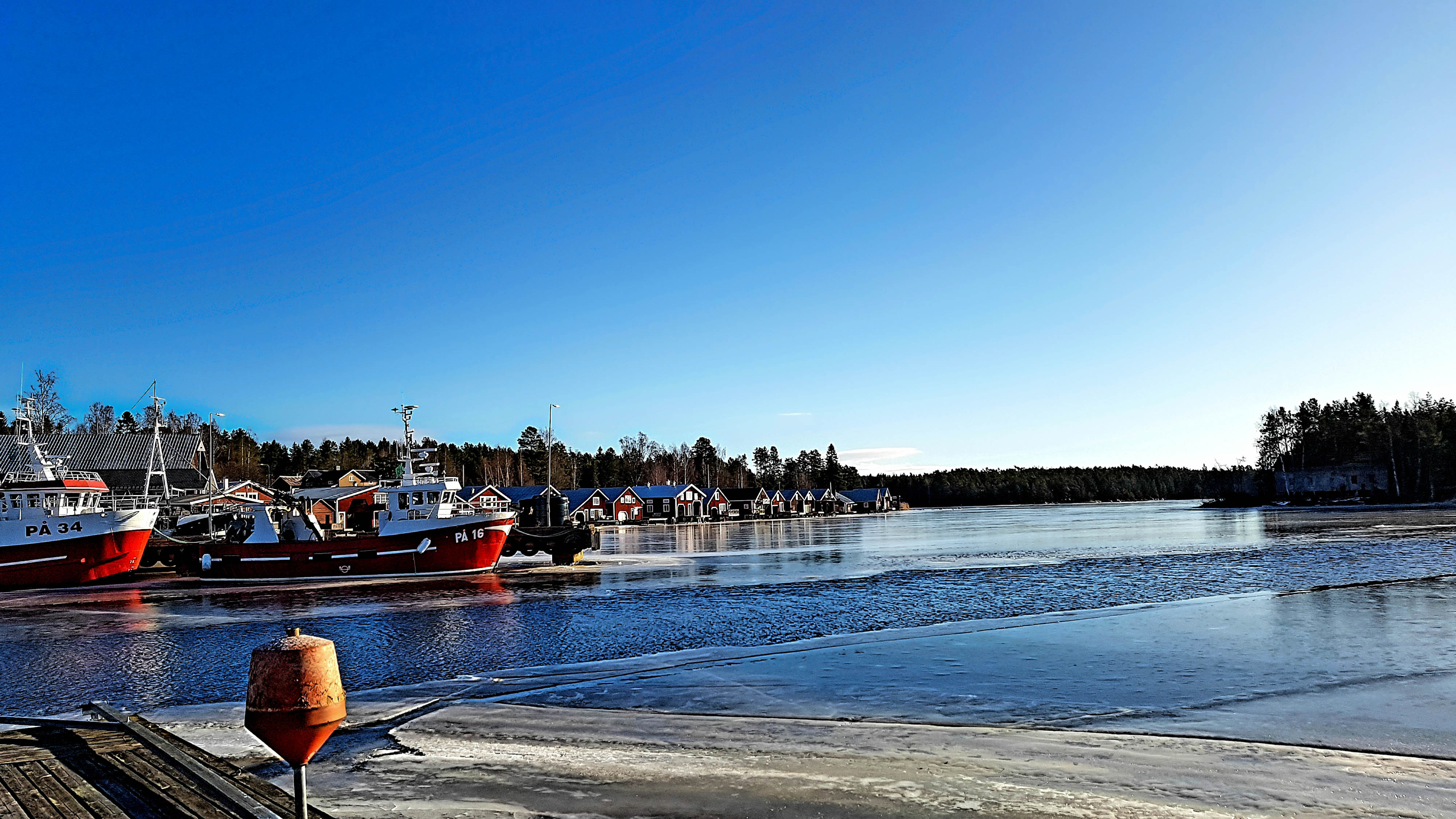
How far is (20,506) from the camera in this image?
115 feet

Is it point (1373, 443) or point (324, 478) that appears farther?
point (1373, 443)

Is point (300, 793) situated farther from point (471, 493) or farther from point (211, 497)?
point (471, 493)

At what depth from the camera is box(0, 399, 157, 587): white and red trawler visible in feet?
113

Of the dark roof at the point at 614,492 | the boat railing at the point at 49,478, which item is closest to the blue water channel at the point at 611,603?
the boat railing at the point at 49,478

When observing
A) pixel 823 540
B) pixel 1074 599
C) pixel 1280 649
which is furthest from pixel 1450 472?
pixel 1280 649

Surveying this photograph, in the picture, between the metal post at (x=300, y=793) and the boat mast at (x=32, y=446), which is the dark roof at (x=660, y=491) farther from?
the metal post at (x=300, y=793)

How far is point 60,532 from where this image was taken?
34.9 meters

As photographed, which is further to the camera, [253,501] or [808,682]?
[253,501]

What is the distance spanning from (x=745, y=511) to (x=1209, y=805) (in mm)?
127167

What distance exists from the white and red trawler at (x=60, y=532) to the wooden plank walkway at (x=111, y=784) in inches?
1318

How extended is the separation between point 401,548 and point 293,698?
112 ft

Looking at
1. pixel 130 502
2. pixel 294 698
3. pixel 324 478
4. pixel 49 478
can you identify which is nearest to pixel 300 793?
pixel 294 698

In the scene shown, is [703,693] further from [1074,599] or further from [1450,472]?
[1450,472]

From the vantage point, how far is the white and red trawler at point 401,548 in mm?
36156
